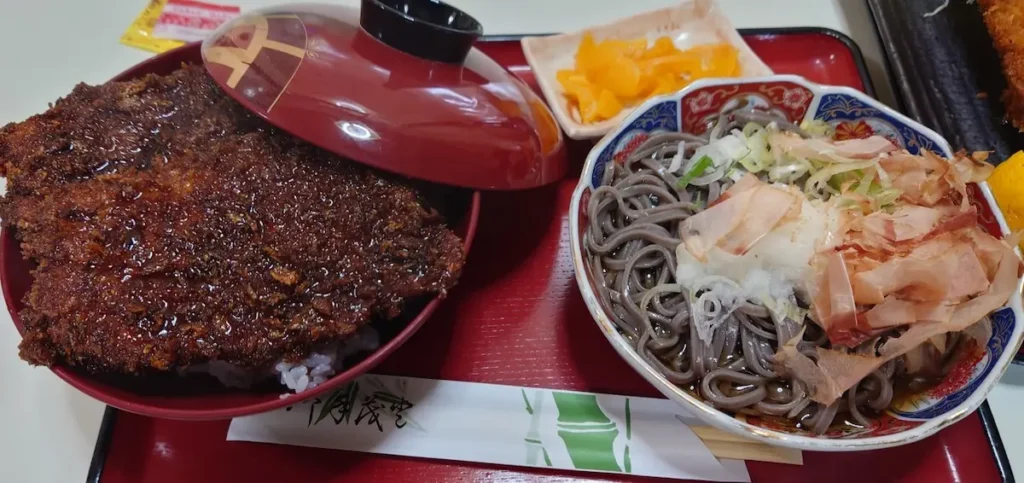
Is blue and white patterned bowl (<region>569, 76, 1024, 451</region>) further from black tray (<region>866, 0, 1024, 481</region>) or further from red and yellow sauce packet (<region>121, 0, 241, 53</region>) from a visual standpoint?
red and yellow sauce packet (<region>121, 0, 241, 53</region>)

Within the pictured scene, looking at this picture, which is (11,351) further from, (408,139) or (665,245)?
(665,245)

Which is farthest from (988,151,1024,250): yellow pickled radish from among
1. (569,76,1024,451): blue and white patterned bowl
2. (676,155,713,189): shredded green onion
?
(676,155,713,189): shredded green onion

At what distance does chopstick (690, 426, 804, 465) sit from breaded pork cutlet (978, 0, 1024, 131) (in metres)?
1.30

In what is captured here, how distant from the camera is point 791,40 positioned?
2168 mm

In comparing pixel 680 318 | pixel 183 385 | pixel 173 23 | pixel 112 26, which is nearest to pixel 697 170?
pixel 680 318

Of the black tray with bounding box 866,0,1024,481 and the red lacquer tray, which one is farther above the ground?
the black tray with bounding box 866,0,1024,481

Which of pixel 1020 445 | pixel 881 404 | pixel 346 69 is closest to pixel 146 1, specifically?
pixel 346 69

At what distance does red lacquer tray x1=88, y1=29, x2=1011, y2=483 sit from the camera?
1417 mm

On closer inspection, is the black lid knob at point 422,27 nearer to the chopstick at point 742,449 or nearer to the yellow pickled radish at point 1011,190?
the chopstick at point 742,449

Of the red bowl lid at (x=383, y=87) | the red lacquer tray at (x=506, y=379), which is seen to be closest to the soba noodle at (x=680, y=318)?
the red lacquer tray at (x=506, y=379)

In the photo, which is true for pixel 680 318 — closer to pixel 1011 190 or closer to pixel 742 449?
pixel 742 449

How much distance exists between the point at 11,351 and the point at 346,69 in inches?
48.1

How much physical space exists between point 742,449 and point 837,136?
96cm

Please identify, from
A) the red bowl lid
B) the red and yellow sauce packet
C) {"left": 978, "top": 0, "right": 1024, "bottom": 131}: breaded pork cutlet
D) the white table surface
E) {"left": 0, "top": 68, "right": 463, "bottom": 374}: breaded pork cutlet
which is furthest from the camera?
the red and yellow sauce packet
